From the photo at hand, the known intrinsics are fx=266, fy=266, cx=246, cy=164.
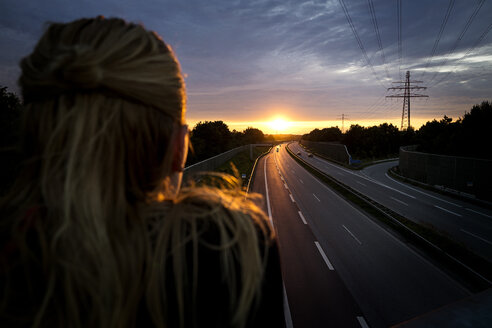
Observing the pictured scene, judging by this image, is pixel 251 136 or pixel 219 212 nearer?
pixel 219 212

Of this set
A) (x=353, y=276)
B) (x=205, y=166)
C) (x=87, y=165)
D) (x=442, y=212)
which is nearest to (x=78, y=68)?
(x=87, y=165)

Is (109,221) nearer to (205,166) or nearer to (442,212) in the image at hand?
(205,166)

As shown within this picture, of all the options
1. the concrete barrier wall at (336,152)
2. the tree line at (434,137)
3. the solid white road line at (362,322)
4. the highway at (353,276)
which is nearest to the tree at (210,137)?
the concrete barrier wall at (336,152)

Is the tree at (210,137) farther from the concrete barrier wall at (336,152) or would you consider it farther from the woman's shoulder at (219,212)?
the woman's shoulder at (219,212)

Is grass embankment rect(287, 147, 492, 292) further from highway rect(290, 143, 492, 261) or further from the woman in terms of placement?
the woman

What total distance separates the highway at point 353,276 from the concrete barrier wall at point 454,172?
15662mm

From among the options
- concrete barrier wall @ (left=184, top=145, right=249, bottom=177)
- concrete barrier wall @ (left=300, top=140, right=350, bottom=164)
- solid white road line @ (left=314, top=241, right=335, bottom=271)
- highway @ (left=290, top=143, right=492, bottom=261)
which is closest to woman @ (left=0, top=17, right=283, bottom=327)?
concrete barrier wall @ (left=184, top=145, right=249, bottom=177)

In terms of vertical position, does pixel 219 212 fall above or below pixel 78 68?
below

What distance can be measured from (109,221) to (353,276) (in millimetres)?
14097

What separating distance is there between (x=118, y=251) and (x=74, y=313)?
0.22 meters

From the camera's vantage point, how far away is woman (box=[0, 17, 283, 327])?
2.89ft

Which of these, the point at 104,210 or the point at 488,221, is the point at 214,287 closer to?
the point at 104,210

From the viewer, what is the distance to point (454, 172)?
105 ft

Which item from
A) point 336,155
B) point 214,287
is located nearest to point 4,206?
point 214,287
